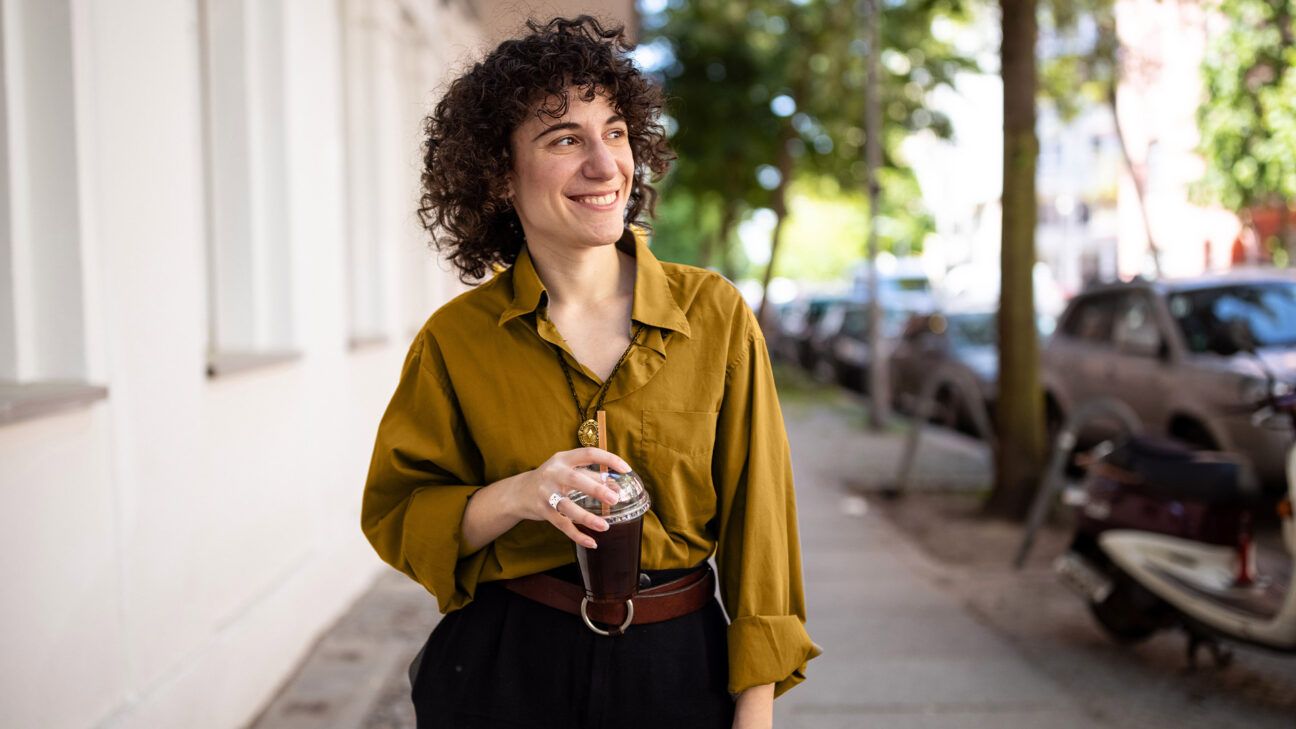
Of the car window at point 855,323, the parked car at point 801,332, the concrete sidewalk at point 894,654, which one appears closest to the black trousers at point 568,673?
the concrete sidewalk at point 894,654

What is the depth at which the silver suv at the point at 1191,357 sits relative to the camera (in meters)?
8.29

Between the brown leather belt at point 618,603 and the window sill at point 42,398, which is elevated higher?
the window sill at point 42,398

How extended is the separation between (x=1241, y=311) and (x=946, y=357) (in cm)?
753

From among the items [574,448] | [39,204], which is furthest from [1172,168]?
[574,448]

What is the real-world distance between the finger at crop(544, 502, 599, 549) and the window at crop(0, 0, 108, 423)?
2049mm

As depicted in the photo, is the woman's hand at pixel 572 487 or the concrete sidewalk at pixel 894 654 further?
the concrete sidewalk at pixel 894 654

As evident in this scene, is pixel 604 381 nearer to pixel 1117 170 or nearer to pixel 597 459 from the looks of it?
pixel 597 459

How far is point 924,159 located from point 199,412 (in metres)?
22.9

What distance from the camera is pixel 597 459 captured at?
183cm

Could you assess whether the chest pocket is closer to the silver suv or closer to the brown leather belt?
the brown leather belt

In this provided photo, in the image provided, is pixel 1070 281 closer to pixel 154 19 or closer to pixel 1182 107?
pixel 1182 107

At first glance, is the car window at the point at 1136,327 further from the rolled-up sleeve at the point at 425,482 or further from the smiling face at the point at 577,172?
the rolled-up sleeve at the point at 425,482

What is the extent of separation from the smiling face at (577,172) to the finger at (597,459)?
39cm

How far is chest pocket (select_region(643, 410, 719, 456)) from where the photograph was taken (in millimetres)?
2021
